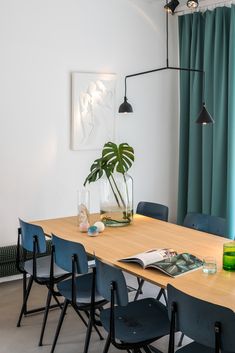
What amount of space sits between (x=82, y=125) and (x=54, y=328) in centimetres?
206

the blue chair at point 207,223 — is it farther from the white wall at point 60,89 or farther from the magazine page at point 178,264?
the white wall at point 60,89

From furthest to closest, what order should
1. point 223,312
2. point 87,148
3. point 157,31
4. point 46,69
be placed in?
point 157,31, point 87,148, point 46,69, point 223,312

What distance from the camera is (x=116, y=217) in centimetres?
352

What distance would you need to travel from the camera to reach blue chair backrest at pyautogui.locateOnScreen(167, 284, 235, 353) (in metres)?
1.83

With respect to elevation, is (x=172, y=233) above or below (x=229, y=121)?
below

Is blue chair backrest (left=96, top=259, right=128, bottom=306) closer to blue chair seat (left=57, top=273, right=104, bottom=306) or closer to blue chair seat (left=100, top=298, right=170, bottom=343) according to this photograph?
blue chair seat (left=100, top=298, right=170, bottom=343)

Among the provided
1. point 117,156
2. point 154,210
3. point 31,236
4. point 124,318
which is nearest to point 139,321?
point 124,318

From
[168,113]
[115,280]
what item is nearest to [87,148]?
[168,113]

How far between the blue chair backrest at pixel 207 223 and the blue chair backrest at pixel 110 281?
4.21 ft

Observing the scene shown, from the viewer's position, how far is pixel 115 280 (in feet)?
7.61

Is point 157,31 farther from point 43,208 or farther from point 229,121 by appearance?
point 43,208

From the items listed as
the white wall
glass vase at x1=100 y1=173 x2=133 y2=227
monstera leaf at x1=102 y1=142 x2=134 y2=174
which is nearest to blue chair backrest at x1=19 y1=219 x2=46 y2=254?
glass vase at x1=100 y1=173 x2=133 y2=227

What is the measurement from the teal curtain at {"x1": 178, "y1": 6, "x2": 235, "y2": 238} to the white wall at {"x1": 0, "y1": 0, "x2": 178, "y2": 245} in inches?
12.0

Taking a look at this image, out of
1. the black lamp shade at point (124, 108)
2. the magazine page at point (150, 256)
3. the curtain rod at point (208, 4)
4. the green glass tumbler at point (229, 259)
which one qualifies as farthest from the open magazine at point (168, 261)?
the curtain rod at point (208, 4)
